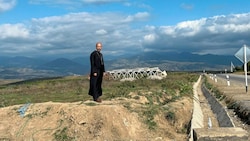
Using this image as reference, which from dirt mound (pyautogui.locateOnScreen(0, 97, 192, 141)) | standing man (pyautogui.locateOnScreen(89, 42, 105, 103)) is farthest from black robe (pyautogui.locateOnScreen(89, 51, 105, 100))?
dirt mound (pyautogui.locateOnScreen(0, 97, 192, 141))

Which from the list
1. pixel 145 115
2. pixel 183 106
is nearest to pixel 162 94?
pixel 183 106

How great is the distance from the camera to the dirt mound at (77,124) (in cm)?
1283

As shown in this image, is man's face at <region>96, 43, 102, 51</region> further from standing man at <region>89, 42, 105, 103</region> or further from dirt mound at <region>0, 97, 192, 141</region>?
dirt mound at <region>0, 97, 192, 141</region>

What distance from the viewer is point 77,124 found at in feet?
43.0

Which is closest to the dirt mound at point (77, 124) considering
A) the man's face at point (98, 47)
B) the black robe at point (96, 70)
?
the black robe at point (96, 70)

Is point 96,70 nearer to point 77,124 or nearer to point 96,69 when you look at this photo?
point 96,69

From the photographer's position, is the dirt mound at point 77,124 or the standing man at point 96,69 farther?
the standing man at point 96,69

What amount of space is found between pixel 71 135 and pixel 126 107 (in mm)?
3341

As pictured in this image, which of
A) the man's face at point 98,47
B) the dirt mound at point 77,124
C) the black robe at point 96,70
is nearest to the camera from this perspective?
the dirt mound at point 77,124

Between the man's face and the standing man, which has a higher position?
the man's face

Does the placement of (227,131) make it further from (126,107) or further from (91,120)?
(126,107)

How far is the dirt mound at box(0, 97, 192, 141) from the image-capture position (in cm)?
1283

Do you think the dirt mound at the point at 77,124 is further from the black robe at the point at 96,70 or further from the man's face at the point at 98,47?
the man's face at the point at 98,47

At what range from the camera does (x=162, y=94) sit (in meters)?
24.0
